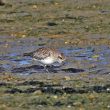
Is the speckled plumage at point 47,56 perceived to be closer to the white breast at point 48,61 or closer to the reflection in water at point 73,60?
the white breast at point 48,61

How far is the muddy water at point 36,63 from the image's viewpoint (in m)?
14.9

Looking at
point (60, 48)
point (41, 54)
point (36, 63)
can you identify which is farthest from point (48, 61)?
point (60, 48)

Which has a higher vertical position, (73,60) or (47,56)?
(47,56)

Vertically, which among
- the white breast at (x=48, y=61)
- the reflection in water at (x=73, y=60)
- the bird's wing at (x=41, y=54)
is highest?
the bird's wing at (x=41, y=54)

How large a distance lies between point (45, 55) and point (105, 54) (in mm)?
2241

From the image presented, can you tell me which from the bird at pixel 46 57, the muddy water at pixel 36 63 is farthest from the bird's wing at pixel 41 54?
the muddy water at pixel 36 63

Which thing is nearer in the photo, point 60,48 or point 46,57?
point 46,57

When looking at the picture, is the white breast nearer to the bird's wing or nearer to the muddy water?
the bird's wing

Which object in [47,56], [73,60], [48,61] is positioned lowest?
[73,60]

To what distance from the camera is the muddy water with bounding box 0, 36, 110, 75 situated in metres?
14.9

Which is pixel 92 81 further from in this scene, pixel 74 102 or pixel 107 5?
pixel 107 5

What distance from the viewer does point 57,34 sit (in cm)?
1958

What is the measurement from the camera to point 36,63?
Answer: 621 inches

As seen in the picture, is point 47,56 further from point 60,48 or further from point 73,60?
point 60,48
